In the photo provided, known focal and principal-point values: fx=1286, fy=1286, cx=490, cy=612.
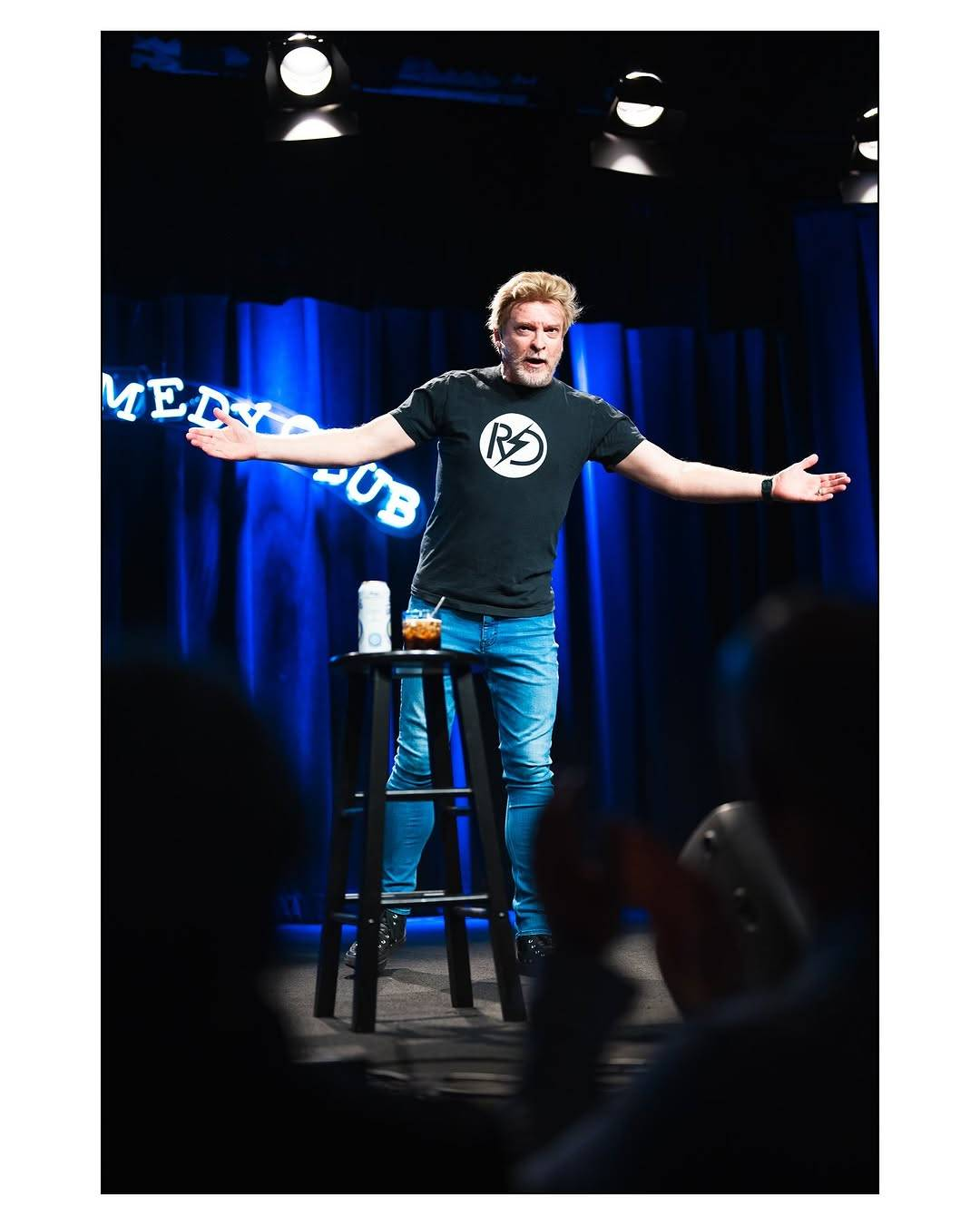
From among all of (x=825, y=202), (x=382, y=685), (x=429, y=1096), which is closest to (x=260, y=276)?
(x=825, y=202)

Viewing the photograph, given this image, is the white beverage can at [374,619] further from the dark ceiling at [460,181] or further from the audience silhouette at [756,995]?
the dark ceiling at [460,181]

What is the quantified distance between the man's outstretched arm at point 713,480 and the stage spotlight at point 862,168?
1.51 m

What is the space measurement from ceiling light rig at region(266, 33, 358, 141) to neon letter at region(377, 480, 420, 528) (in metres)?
1.27

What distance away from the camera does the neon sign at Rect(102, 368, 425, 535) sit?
4.34 m

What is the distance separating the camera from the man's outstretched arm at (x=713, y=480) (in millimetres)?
2811

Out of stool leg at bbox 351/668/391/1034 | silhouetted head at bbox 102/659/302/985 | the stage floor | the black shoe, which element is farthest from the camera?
the black shoe

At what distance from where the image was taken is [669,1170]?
92cm

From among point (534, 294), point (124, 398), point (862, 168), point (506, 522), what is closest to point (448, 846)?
point (506, 522)

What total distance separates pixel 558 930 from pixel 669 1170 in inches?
8.1

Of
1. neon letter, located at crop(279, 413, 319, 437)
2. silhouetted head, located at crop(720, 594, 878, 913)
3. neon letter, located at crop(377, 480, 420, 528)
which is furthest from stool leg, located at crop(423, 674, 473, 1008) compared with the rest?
neon letter, located at crop(279, 413, 319, 437)

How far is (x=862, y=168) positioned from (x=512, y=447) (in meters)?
1.90

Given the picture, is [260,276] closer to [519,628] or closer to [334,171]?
[334,171]

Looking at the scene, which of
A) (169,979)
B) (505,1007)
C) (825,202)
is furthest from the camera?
(825,202)

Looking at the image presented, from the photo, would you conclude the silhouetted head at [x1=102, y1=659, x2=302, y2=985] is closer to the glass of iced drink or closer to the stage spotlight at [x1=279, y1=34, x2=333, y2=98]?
the glass of iced drink
